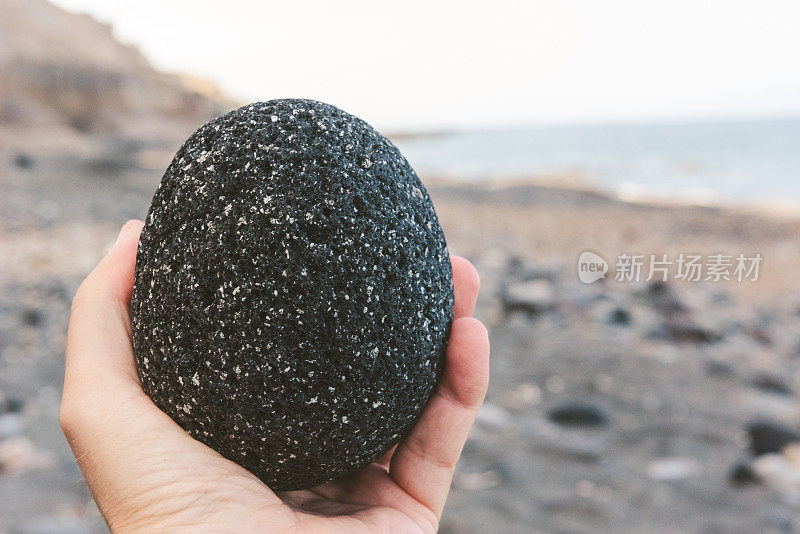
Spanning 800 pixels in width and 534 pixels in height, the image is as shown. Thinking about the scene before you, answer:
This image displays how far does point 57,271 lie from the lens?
3855mm

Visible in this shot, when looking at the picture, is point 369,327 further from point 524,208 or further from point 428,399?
point 524,208

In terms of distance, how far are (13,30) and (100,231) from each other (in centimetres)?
1530

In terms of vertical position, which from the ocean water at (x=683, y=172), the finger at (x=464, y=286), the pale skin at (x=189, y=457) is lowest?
the pale skin at (x=189, y=457)

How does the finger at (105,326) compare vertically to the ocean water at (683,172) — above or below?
below

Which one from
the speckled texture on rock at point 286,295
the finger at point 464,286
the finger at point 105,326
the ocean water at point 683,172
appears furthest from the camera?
the ocean water at point 683,172

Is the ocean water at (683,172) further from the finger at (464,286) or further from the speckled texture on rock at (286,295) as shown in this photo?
the speckled texture on rock at (286,295)

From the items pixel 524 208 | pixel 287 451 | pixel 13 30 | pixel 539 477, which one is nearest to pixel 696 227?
pixel 524 208

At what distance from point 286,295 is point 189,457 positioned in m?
0.39

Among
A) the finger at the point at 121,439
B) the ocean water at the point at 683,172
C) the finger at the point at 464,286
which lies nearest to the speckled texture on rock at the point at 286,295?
the finger at the point at 121,439

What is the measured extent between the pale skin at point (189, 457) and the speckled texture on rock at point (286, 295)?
62 mm

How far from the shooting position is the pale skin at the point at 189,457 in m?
1.08

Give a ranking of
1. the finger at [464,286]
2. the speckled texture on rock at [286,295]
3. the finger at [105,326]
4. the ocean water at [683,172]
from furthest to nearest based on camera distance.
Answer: the ocean water at [683,172], the finger at [464,286], the finger at [105,326], the speckled texture on rock at [286,295]

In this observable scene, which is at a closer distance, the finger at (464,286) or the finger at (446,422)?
the finger at (446,422)

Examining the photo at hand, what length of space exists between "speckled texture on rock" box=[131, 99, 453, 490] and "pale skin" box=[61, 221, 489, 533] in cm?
6
